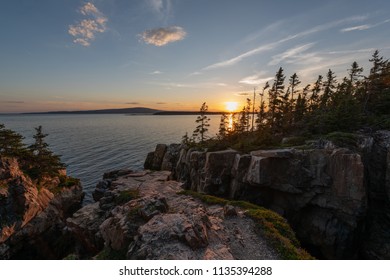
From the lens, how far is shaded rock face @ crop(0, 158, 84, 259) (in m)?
22.0

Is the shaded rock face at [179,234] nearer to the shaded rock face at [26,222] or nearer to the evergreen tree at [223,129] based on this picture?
the shaded rock face at [26,222]

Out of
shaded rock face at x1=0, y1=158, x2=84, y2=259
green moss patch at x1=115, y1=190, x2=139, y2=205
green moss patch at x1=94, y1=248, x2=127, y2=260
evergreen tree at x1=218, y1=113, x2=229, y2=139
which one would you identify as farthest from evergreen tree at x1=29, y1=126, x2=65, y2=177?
evergreen tree at x1=218, y1=113, x2=229, y2=139

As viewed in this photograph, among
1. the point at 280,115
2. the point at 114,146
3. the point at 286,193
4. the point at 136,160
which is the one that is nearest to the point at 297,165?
the point at 286,193

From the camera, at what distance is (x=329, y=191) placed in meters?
21.9

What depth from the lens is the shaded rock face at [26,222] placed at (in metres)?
22.0

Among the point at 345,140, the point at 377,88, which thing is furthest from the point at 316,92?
the point at 345,140

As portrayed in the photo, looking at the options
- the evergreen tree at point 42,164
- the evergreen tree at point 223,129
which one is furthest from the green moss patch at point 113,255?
the evergreen tree at point 223,129

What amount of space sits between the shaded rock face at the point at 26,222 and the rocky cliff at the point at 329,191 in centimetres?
2528

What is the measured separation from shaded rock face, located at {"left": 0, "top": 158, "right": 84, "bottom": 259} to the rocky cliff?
83.0 ft

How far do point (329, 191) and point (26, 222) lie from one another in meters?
37.0

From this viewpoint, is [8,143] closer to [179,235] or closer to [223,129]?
[179,235]

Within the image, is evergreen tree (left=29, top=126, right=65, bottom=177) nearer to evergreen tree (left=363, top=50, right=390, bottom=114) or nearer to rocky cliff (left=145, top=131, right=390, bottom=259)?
rocky cliff (left=145, top=131, right=390, bottom=259)
